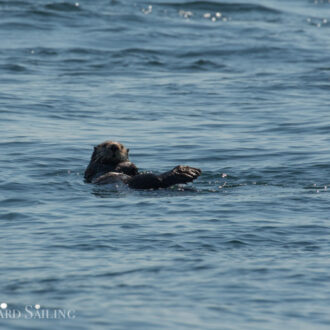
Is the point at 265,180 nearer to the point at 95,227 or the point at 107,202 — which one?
the point at 107,202

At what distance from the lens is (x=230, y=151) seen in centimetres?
1222

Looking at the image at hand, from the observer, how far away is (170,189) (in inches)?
368

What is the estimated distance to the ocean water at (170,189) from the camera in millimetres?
6246

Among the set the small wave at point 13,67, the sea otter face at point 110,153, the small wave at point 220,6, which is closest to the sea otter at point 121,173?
the sea otter face at point 110,153

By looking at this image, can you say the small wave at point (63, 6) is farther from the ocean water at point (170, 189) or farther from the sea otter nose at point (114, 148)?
the sea otter nose at point (114, 148)

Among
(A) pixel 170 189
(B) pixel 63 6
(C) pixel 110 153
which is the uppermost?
(B) pixel 63 6

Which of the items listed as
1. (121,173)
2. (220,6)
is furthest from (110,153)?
(220,6)

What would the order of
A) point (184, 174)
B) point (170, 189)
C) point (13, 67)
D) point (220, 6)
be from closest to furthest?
point (184, 174) → point (170, 189) → point (13, 67) → point (220, 6)

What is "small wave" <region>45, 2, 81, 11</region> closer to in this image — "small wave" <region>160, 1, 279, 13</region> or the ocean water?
the ocean water

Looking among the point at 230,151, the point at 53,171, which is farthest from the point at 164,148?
the point at 53,171

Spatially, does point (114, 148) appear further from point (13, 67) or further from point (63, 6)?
point (63, 6)

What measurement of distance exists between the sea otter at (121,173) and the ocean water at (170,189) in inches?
5.1

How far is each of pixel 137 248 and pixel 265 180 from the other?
3405 mm

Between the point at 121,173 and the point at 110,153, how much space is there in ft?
1.01
